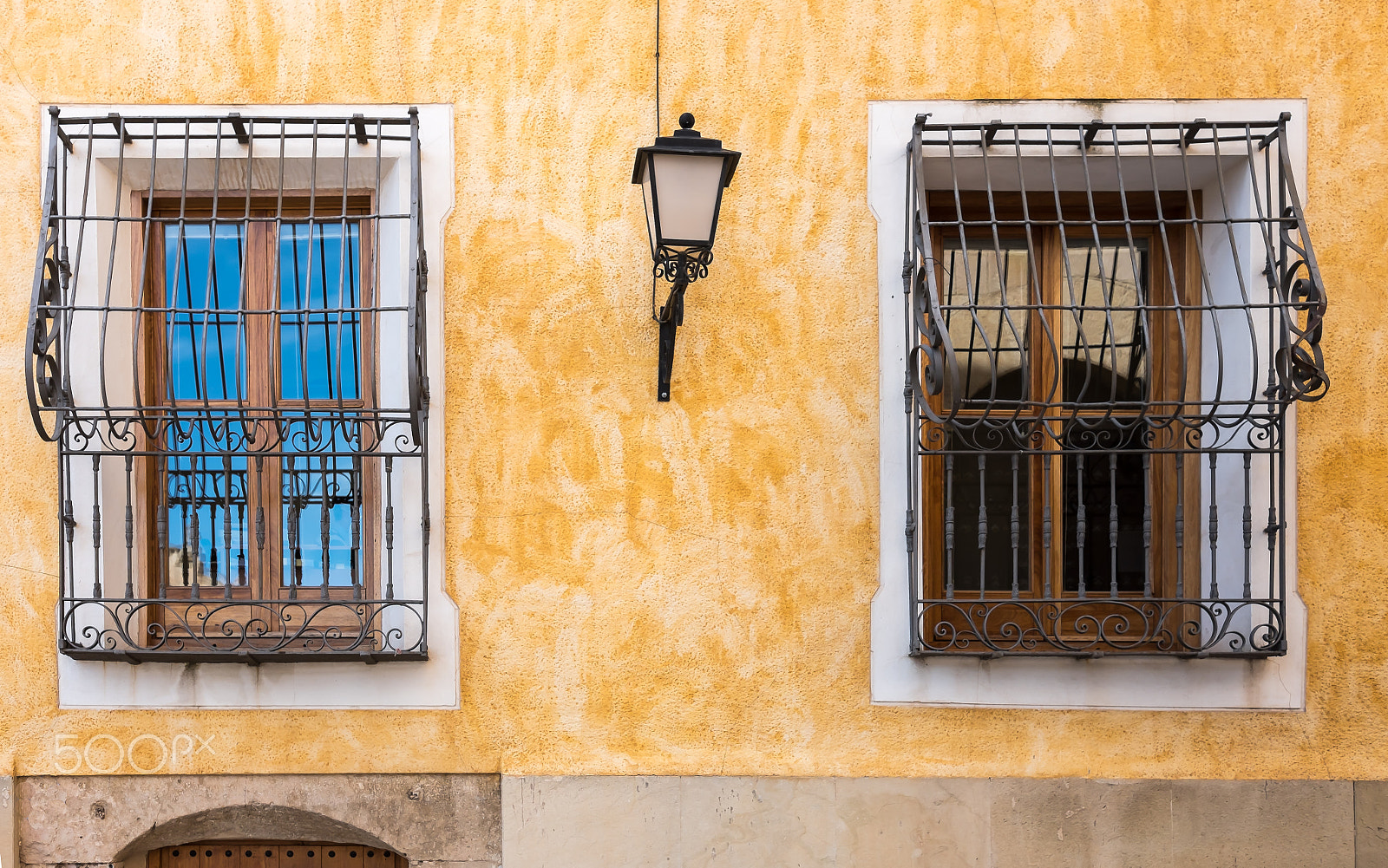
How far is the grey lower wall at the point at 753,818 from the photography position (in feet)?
11.1

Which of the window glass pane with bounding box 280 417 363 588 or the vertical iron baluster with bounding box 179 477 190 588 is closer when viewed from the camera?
the window glass pane with bounding box 280 417 363 588

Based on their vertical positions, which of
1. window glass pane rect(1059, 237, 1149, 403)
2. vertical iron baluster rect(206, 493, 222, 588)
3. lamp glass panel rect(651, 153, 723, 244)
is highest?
lamp glass panel rect(651, 153, 723, 244)

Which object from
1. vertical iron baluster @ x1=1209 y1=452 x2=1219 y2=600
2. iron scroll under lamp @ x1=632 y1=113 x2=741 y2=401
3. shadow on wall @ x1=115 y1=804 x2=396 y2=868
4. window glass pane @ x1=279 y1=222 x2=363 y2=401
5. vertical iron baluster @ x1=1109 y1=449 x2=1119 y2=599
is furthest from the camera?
window glass pane @ x1=279 y1=222 x2=363 y2=401

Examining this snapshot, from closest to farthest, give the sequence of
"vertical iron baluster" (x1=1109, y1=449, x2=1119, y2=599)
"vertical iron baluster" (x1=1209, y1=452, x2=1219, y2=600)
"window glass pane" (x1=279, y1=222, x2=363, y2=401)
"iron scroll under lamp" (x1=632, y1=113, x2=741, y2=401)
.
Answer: "iron scroll under lamp" (x1=632, y1=113, x2=741, y2=401) < "vertical iron baluster" (x1=1209, y1=452, x2=1219, y2=600) < "vertical iron baluster" (x1=1109, y1=449, x2=1119, y2=599) < "window glass pane" (x1=279, y1=222, x2=363, y2=401)

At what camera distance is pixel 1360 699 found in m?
3.42

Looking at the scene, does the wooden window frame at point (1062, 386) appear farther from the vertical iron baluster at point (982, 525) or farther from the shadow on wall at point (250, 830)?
the shadow on wall at point (250, 830)

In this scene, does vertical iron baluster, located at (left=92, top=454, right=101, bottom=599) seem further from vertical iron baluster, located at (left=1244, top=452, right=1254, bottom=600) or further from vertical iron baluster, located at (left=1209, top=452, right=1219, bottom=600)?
vertical iron baluster, located at (left=1244, top=452, right=1254, bottom=600)

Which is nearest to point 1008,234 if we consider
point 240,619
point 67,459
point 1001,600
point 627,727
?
point 1001,600

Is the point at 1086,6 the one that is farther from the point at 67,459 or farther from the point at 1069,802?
the point at 67,459

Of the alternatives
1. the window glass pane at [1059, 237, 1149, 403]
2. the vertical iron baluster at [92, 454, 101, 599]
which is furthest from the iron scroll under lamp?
the vertical iron baluster at [92, 454, 101, 599]

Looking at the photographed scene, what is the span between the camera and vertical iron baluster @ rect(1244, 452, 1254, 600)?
10.8 ft

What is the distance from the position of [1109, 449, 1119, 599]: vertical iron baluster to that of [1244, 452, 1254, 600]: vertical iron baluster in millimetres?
417

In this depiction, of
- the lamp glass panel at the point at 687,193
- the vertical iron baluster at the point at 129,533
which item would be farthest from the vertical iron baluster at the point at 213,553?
the lamp glass panel at the point at 687,193

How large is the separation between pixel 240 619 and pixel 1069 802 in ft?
10.3
